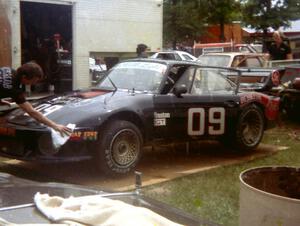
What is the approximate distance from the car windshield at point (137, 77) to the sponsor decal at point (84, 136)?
127 cm

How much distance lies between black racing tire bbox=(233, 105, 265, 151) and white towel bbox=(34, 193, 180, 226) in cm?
588

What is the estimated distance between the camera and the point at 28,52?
15805 millimetres

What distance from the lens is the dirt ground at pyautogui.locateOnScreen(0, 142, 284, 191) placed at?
6.58 m

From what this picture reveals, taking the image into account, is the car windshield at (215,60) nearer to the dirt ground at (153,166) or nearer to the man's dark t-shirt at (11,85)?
the dirt ground at (153,166)

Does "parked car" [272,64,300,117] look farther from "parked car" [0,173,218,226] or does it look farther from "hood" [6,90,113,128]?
"parked car" [0,173,218,226]

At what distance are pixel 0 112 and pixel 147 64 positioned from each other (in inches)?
84.5

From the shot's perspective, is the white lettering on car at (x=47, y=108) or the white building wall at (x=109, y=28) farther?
the white building wall at (x=109, y=28)

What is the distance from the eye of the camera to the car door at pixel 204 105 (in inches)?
292

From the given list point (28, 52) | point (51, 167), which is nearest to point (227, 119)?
point (51, 167)

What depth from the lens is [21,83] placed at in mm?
6062

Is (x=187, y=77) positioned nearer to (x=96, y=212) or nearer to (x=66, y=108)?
(x=66, y=108)

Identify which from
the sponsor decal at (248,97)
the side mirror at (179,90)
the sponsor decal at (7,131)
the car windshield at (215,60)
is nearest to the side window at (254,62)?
the car windshield at (215,60)

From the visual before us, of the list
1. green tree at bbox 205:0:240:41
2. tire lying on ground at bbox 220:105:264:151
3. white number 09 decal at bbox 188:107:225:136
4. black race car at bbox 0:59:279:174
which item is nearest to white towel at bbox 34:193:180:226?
black race car at bbox 0:59:279:174

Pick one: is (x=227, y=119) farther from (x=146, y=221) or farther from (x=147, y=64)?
(x=146, y=221)
